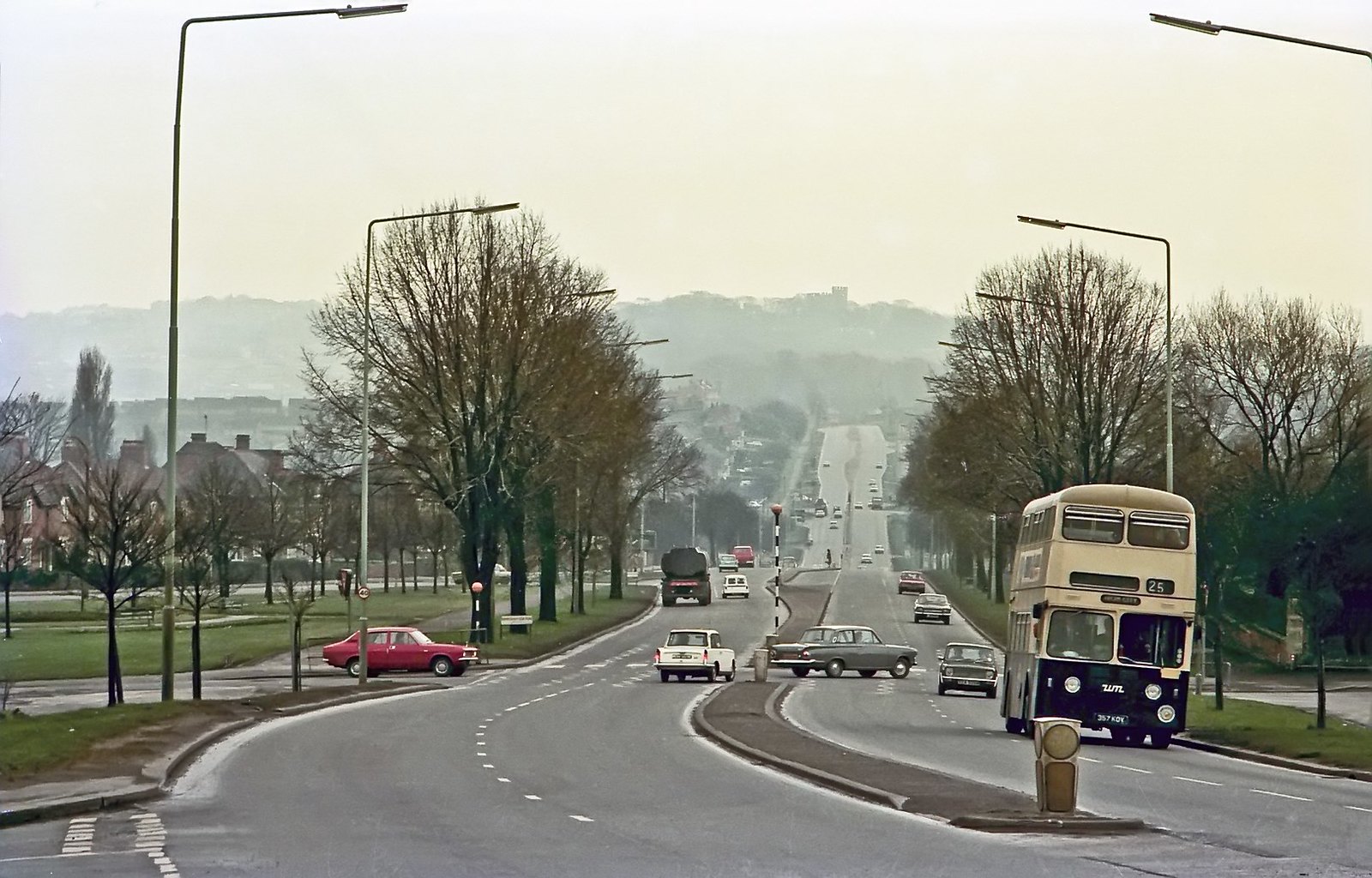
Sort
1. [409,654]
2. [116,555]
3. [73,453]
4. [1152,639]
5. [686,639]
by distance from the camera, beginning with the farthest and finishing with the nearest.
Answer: [73,453]
[409,654]
[686,639]
[116,555]
[1152,639]

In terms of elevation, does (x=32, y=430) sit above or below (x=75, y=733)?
above

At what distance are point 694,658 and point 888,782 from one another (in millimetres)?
32303

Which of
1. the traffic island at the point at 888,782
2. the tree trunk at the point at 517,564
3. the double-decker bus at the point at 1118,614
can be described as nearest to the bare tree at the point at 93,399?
the tree trunk at the point at 517,564

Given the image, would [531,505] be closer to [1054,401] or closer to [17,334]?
[1054,401]

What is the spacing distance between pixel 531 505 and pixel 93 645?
1873 cm

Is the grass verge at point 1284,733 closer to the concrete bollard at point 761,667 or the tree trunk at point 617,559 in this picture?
the concrete bollard at point 761,667

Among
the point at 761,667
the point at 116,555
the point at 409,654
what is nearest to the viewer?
the point at 116,555

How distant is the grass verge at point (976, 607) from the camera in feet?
279

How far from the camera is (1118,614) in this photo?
33250 mm

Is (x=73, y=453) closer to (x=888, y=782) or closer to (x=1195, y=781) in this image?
(x=1195, y=781)

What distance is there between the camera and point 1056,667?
110 feet

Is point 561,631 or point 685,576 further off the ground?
point 685,576

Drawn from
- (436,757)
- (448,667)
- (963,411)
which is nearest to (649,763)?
(436,757)

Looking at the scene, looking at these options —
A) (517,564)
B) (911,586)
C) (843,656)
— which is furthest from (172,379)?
(911,586)
